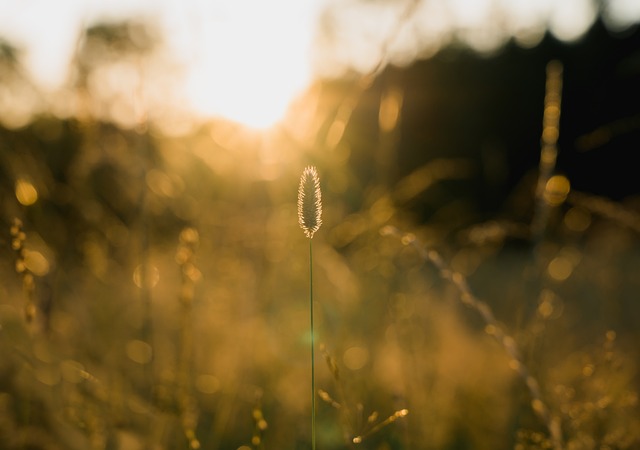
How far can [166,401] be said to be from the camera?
1224 millimetres

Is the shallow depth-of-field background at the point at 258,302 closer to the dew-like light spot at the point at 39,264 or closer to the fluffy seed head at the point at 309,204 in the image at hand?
the dew-like light spot at the point at 39,264

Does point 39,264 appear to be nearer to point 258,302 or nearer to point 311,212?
point 258,302

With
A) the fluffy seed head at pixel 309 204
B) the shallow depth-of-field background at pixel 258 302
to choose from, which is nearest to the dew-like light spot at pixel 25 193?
the shallow depth-of-field background at pixel 258 302

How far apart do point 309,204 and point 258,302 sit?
5.19 feet

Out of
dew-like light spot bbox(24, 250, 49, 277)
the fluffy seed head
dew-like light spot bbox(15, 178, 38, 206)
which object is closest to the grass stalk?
the fluffy seed head

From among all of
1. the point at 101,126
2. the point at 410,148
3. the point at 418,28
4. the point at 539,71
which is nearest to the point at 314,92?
the point at 418,28

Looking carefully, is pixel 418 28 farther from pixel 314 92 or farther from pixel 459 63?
pixel 459 63

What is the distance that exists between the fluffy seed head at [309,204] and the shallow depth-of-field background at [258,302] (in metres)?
0.26

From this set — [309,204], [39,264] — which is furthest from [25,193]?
[309,204]

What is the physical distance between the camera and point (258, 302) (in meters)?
2.26

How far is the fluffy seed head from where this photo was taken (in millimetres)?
695

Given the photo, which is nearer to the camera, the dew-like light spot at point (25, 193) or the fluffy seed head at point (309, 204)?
the fluffy seed head at point (309, 204)

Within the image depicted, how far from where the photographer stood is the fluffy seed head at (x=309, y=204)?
27.4 inches

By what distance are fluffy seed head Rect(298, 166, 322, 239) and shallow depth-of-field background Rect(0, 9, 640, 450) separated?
264 millimetres
